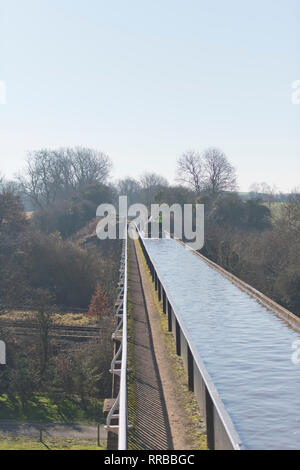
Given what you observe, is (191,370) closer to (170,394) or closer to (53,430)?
(170,394)

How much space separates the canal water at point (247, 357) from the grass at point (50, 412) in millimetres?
9576

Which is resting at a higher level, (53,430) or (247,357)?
(247,357)

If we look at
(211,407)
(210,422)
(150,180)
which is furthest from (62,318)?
(150,180)

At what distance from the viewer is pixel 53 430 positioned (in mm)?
22094

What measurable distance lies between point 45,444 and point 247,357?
15.1 metres

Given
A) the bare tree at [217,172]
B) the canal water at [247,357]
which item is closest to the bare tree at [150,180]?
the bare tree at [217,172]

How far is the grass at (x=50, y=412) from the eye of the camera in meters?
22.9

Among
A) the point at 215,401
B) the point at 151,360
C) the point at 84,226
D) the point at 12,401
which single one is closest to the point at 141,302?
the point at 151,360

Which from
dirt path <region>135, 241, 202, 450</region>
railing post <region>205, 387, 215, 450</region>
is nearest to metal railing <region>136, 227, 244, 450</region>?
railing post <region>205, 387, 215, 450</region>

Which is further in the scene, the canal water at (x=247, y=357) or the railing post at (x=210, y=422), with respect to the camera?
the railing post at (x=210, y=422)

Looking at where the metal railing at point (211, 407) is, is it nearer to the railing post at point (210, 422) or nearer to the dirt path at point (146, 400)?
the railing post at point (210, 422)

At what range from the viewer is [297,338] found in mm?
10234

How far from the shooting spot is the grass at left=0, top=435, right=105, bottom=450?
2003cm

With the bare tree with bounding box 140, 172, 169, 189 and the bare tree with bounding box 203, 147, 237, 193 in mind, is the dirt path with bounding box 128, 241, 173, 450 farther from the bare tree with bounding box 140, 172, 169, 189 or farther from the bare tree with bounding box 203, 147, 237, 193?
the bare tree with bounding box 140, 172, 169, 189
